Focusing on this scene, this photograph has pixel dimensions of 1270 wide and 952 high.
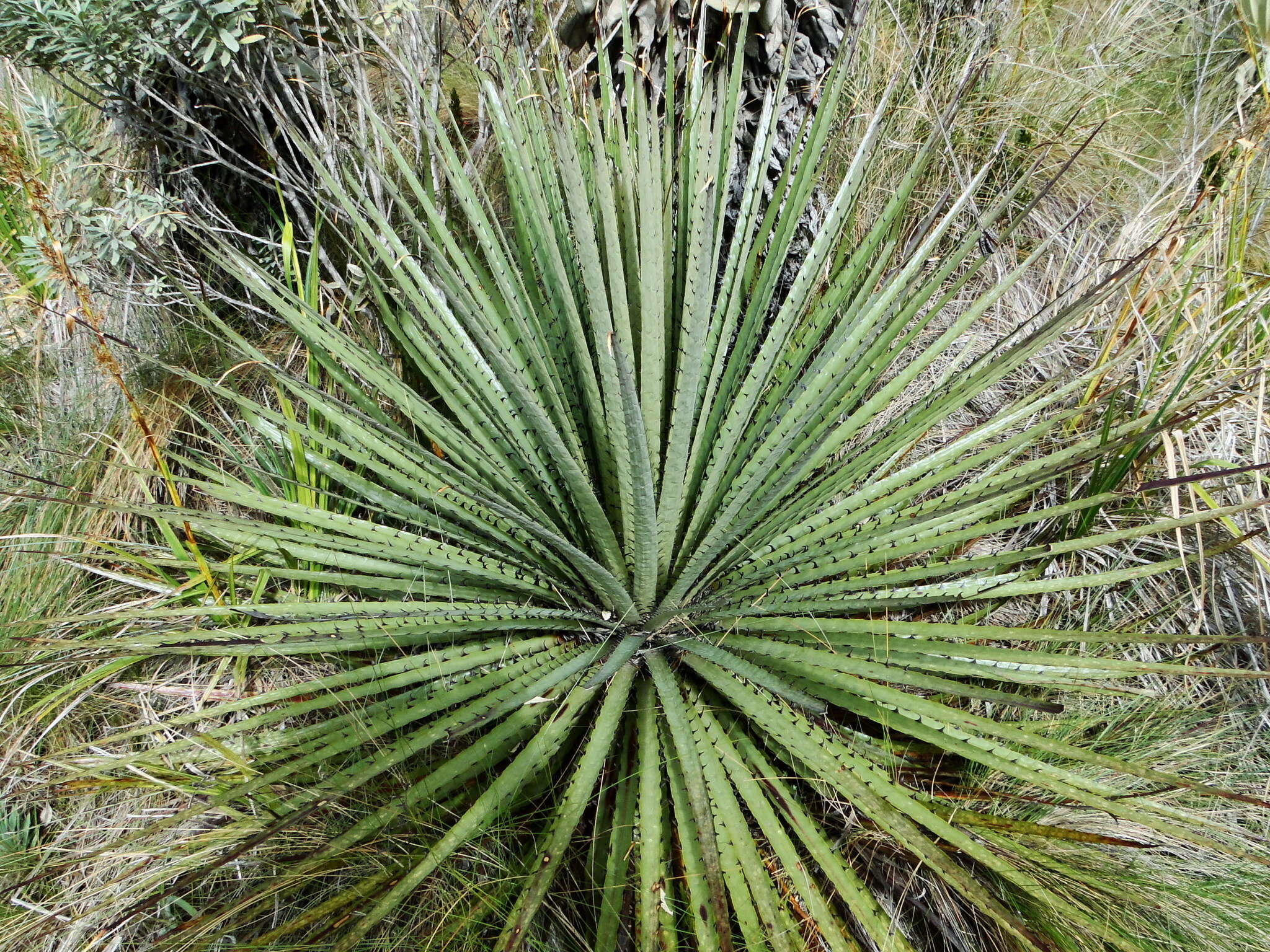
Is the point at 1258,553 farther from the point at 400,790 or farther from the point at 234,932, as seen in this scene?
the point at 234,932

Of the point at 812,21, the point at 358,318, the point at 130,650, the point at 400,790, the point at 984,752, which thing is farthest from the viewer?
the point at 358,318

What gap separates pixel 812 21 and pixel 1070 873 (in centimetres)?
210

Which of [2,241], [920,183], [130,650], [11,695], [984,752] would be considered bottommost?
Answer: [11,695]

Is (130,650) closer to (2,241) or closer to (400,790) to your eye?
(400,790)

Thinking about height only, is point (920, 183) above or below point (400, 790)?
above

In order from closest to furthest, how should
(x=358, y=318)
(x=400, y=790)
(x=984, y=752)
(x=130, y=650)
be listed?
1. (x=984, y=752)
2. (x=400, y=790)
3. (x=130, y=650)
4. (x=358, y=318)

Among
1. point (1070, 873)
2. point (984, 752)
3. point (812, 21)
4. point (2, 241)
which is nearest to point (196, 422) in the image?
point (2, 241)

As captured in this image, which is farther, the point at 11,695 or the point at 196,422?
the point at 196,422

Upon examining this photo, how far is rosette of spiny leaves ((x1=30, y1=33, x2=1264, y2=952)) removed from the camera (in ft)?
4.88

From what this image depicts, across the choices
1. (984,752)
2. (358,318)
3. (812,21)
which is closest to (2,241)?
(358,318)

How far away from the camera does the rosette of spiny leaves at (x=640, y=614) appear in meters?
1.49

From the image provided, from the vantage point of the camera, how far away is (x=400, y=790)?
5.66ft

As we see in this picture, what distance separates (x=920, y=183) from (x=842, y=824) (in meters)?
2.14

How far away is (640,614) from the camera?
1.83 metres
